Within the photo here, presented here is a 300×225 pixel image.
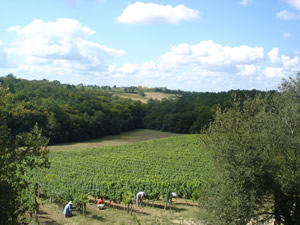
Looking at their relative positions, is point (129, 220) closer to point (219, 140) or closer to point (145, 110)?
point (219, 140)

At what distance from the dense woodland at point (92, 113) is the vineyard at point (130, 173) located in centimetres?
1213

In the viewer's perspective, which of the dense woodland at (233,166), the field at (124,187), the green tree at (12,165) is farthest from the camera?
Answer: the field at (124,187)

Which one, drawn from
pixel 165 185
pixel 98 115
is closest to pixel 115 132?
pixel 98 115

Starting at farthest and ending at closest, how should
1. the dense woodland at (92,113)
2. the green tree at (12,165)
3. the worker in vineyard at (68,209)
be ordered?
the dense woodland at (92,113) → the worker in vineyard at (68,209) → the green tree at (12,165)

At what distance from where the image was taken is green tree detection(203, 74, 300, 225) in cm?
1401

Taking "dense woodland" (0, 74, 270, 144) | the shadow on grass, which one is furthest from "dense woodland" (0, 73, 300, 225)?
"dense woodland" (0, 74, 270, 144)

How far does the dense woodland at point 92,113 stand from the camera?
69188 millimetres

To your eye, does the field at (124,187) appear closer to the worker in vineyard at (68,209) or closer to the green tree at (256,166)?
the worker in vineyard at (68,209)

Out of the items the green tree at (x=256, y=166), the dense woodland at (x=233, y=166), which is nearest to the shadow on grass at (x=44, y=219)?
the dense woodland at (x=233, y=166)

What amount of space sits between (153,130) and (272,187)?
9060cm

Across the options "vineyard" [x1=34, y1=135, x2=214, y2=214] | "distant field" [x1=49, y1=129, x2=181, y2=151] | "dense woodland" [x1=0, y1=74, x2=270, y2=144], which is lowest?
"distant field" [x1=49, y1=129, x2=181, y2=151]

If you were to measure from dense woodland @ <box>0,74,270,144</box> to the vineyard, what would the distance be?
12.1 m

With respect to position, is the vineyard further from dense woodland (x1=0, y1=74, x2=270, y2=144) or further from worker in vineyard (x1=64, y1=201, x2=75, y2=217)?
dense woodland (x1=0, y1=74, x2=270, y2=144)

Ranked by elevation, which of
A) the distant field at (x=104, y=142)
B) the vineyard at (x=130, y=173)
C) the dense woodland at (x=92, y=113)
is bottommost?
the distant field at (x=104, y=142)
